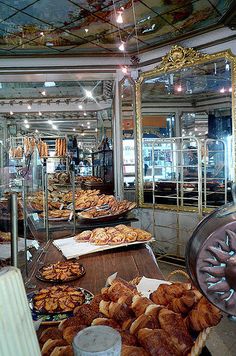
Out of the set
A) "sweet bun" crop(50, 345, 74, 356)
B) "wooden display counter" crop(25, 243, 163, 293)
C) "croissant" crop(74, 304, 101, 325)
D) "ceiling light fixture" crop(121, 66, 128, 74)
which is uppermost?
"ceiling light fixture" crop(121, 66, 128, 74)

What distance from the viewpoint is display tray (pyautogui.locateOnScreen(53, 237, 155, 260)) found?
8.10ft

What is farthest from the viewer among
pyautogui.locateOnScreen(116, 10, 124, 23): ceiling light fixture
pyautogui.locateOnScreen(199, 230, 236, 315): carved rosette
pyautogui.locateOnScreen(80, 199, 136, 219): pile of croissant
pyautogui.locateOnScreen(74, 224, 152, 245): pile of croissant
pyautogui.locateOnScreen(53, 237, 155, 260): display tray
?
pyautogui.locateOnScreen(116, 10, 124, 23): ceiling light fixture

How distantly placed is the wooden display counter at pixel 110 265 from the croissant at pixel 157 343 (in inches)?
31.2

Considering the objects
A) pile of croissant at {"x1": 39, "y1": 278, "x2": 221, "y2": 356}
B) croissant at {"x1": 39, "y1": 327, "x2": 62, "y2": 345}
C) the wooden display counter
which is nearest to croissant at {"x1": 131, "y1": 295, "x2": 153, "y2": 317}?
pile of croissant at {"x1": 39, "y1": 278, "x2": 221, "y2": 356}

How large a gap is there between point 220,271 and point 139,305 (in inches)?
27.1

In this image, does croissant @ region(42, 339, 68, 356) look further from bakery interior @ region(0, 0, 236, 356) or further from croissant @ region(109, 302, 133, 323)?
croissant @ region(109, 302, 133, 323)

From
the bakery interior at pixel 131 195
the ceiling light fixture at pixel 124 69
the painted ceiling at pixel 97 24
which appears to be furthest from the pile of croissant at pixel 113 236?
the ceiling light fixture at pixel 124 69

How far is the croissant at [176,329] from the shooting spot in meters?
1.07

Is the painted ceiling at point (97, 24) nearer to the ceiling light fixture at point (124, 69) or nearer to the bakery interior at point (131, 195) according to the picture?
the bakery interior at point (131, 195)

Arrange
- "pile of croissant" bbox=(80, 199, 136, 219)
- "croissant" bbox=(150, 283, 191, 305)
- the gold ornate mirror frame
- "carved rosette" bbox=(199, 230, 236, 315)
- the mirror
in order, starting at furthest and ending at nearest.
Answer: the mirror
the gold ornate mirror frame
"pile of croissant" bbox=(80, 199, 136, 219)
"croissant" bbox=(150, 283, 191, 305)
"carved rosette" bbox=(199, 230, 236, 315)

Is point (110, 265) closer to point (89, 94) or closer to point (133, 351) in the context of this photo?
point (133, 351)

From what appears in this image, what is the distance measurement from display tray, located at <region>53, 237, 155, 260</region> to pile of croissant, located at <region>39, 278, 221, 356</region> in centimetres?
102

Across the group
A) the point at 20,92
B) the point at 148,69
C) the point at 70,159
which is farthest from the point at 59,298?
the point at 20,92

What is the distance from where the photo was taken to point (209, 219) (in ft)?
2.42
